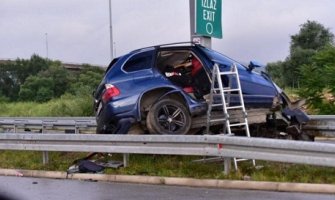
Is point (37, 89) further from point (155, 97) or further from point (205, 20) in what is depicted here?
point (155, 97)

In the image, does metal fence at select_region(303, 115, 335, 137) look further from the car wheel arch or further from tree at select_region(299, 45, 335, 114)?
tree at select_region(299, 45, 335, 114)

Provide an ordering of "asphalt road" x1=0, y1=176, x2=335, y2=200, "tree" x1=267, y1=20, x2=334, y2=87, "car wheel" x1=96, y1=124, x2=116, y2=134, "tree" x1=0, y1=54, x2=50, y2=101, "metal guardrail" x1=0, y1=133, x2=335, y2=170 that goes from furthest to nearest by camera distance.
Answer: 1. "tree" x1=0, y1=54, x2=50, y2=101
2. "tree" x1=267, y1=20, x2=334, y2=87
3. "car wheel" x1=96, y1=124, x2=116, y2=134
4. "metal guardrail" x1=0, y1=133, x2=335, y2=170
5. "asphalt road" x1=0, y1=176, x2=335, y2=200

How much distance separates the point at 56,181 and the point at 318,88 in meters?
13.7

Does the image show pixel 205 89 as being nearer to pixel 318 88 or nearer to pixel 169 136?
pixel 169 136

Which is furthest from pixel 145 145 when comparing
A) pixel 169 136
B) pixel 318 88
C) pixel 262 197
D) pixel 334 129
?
pixel 318 88

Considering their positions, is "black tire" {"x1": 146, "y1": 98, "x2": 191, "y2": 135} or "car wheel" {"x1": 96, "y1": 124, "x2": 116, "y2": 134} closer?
"black tire" {"x1": 146, "y1": 98, "x2": 191, "y2": 135}

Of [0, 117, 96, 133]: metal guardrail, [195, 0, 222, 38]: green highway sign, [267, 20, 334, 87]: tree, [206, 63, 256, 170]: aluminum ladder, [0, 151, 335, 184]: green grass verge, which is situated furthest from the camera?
[267, 20, 334, 87]: tree

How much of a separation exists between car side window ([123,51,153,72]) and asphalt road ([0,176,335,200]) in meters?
2.23

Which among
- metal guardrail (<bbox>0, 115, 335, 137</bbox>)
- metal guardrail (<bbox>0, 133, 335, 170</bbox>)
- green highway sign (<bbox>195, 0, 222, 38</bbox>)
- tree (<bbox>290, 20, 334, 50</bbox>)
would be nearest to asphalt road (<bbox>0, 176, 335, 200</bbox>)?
metal guardrail (<bbox>0, 133, 335, 170</bbox>)

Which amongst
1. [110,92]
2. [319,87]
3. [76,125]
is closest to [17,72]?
[319,87]

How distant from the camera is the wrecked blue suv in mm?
10125

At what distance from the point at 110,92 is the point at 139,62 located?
0.84m

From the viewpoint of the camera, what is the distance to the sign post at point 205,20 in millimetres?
12305

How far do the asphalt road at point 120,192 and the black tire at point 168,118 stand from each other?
4.27 ft
